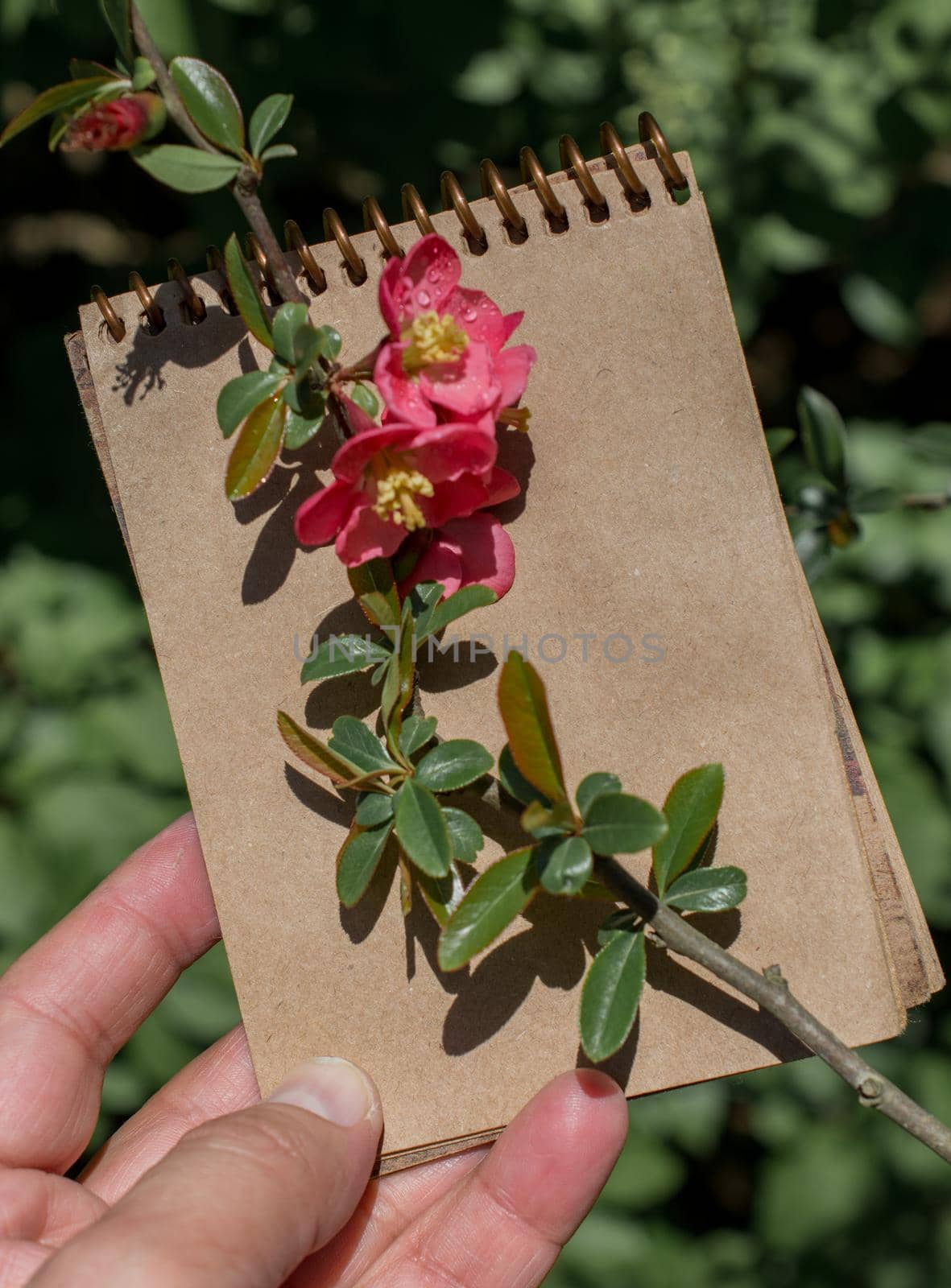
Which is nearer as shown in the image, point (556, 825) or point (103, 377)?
point (556, 825)

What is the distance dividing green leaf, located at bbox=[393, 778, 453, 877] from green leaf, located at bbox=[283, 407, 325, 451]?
0.33m

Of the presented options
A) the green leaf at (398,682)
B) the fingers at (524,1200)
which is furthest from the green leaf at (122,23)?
the fingers at (524,1200)

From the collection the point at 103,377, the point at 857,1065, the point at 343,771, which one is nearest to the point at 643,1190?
the point at 857,1065

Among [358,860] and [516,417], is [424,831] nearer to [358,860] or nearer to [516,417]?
[358,860]

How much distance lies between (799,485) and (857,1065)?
30.2 inches

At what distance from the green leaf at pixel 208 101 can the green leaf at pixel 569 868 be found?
0.68m

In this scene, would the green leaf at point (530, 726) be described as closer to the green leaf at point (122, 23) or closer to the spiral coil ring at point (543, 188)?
the spiral coil ring at point (543, 188)

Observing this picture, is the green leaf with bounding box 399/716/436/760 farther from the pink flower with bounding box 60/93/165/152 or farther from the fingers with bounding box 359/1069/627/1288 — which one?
the pink flower with bounding box 60/93/165/152

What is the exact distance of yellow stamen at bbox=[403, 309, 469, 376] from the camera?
3.22 ft

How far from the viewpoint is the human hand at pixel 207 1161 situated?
38.2 inches

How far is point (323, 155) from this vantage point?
194 cm

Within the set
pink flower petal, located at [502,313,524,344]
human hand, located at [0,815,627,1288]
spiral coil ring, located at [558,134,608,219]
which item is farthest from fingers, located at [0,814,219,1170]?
spiral coil ring, located at [558,134,608,219]

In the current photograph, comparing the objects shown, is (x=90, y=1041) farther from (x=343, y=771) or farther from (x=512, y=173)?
(x=512, y=173)

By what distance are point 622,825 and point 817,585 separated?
→ 3.12ft
